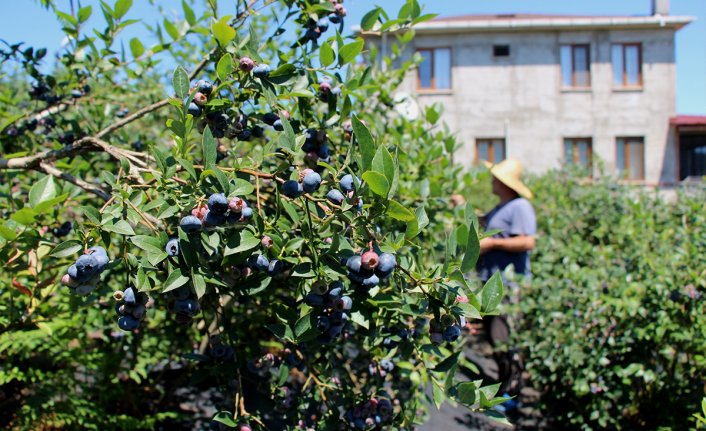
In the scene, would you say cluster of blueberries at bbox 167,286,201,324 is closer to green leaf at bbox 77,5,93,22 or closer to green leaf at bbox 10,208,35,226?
green leaf at bbox 10,208,35,226

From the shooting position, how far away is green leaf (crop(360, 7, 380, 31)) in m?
1.69

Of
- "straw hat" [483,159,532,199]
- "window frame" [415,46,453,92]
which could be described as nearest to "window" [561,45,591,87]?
"window frame" [415,46,453,92]

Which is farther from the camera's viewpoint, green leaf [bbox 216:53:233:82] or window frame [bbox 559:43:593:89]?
window frame [bbox 559:43:593:89]

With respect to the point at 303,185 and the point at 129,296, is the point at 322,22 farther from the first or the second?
the point at 129,296

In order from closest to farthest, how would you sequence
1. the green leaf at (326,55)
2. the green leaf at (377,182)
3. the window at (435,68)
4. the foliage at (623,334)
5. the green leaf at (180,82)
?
the green leaf at (377,182)
the green leaf at (180,82)
the green leaf at (326,55)
the foliage at (623,334)
the window at (435,68)

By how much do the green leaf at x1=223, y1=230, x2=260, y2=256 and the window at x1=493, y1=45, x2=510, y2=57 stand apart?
15269 millimetres

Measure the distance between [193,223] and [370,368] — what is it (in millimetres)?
922

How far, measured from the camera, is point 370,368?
5.82ft

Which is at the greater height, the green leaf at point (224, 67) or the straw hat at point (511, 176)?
the green leaf at point (224, 67)

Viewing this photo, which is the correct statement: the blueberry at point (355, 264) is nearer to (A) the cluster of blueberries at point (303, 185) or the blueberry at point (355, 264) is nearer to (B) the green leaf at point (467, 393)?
(A) the cluster of blueberries at point (303, 185)

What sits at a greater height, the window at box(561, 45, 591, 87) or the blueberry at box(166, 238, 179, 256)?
the window at box(561, 45, 591, 87)

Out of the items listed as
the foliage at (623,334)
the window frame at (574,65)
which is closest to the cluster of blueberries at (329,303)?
the foliage at (623,334)

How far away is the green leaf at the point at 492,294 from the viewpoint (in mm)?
1130

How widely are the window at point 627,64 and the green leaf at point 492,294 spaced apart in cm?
1635
